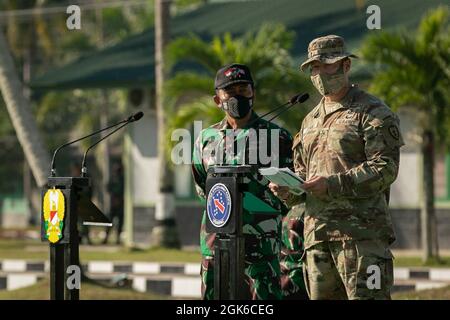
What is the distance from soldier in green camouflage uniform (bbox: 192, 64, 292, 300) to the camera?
7746 mm

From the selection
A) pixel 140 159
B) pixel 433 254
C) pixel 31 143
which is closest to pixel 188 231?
pixel 140 159

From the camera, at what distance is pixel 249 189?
771cm

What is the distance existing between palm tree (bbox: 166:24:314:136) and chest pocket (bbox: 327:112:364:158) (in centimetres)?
1290

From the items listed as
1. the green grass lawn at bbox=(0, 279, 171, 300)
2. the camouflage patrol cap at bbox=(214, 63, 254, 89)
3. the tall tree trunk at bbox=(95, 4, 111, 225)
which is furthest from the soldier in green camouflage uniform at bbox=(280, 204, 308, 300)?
the tall tree trunk at bbox=(95, 4, 111, 225)

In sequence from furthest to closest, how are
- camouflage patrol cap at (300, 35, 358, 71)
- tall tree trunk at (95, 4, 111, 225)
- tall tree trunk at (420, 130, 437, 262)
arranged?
tall tree trunk at (95, 4, 111, 225), tall tree trunk at (420, 130, 437, 262), camouflage patrol cap at (300, 35, 358, 71)

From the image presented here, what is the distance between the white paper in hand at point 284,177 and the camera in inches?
249

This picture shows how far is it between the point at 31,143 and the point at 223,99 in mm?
8371

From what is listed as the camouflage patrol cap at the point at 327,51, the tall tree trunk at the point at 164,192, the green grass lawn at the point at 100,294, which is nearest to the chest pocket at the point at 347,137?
the camouflage patrol cap at the point at 327,51

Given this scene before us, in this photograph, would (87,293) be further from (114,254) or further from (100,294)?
(114,254)

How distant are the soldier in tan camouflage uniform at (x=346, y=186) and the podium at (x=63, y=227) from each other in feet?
3.81

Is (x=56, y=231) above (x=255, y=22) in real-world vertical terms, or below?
below

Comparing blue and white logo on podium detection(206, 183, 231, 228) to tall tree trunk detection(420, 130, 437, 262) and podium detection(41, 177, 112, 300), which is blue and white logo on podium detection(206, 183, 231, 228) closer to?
podium detection(41, 177, 112, 300)

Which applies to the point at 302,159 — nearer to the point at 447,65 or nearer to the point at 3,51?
the point at 3,51

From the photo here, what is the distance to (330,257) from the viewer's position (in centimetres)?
673
